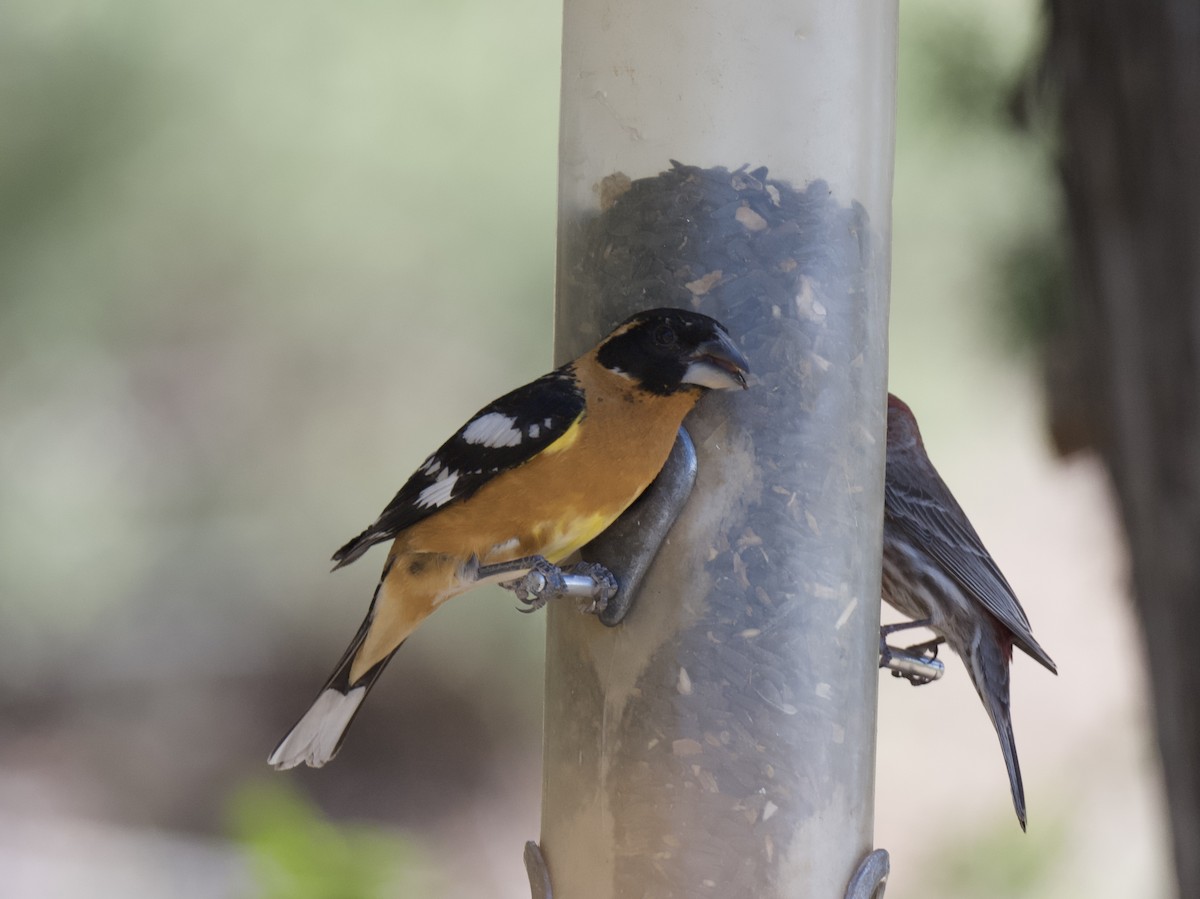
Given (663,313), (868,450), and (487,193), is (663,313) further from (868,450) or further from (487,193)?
(487,193)

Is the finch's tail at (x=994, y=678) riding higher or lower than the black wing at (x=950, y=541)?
lower

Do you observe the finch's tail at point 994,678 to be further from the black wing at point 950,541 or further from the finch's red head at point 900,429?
the finch's red head at point 900,429

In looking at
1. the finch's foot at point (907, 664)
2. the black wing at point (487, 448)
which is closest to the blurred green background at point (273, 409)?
the finch's foot at point (907, 664)

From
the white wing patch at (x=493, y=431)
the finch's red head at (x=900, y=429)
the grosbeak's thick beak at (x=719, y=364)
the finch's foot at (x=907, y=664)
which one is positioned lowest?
the finch's foot at (x=907, y=664)

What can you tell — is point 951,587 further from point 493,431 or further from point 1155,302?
point 1155,302

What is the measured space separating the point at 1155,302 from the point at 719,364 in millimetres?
2598

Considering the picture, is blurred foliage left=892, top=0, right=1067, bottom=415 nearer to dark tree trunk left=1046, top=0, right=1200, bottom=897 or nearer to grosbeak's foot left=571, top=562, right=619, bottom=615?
dark tree trunk left=1046, top=0, right=1200, bottom=897

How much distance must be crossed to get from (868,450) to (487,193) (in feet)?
18.0

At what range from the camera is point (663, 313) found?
9.30 ft

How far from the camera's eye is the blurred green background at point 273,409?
8.05 meters

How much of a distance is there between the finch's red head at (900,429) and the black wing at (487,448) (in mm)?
1323

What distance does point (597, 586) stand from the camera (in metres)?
2.98

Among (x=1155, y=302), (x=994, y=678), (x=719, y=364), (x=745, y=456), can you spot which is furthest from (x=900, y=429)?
(x=719, y=364)

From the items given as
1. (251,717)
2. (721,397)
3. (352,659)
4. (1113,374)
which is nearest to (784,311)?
(721,397)
